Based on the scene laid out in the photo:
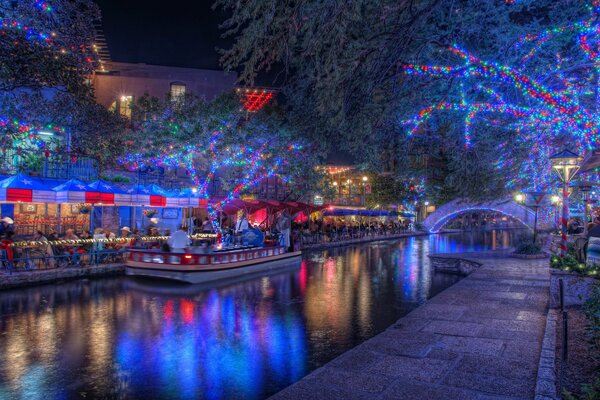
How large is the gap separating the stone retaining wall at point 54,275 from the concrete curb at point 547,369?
15.3 m

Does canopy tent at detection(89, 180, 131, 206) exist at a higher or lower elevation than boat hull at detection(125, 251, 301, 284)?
higher

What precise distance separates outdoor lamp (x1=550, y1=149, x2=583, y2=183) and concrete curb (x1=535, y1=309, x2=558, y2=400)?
632 cm

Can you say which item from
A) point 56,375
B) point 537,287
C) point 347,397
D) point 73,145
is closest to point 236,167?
point 73,145

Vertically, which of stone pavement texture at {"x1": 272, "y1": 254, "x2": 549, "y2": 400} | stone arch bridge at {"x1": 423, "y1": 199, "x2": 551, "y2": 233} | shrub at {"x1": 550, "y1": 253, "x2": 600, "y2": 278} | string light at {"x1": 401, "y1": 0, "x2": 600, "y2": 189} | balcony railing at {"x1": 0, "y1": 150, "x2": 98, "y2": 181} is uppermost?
string light at {"x1": 401, "y1": 0, "x2": 600, "y2": 189}

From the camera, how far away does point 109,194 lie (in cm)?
1934

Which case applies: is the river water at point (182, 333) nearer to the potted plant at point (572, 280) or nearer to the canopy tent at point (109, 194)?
A: the canopy tent at point (109, 194)

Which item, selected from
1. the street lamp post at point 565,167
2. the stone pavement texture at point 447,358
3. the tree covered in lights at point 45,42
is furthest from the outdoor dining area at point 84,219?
the street lamp post at point 565,167

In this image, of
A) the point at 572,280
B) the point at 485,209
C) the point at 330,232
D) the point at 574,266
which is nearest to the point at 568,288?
the point at 572,280

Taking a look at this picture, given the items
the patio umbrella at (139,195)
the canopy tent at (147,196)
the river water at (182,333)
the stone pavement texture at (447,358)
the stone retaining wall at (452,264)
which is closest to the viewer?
the stone pavement texture at (447,358)

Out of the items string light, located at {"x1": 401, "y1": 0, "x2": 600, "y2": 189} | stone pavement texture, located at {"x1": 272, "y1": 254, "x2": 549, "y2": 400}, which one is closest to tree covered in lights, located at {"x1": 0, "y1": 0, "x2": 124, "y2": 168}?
string light, located at {"x1": 401, "y1": 0, "x2": 600, "y2": 189}

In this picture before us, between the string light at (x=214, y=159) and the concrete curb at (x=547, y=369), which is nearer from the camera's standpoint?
the concrete curb at (x=547, y=369)

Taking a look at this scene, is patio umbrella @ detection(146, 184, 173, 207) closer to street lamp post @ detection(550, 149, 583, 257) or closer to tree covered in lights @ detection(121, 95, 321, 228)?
tree covered in lights @ detection(121, 95, 321, 228)

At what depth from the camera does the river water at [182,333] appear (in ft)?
23.4

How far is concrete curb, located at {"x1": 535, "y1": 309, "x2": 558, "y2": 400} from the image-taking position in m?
5.61
